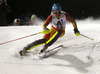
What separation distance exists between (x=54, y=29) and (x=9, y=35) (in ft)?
7.75

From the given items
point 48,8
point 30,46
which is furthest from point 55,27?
point 48,8

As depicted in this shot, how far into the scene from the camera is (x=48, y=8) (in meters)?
12.7

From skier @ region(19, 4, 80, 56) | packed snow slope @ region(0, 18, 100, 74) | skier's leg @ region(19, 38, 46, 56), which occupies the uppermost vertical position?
skier @ region(19, 4, 80, 56)

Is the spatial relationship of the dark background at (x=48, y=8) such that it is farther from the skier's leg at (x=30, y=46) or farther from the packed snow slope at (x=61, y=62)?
the skier's leg at (x=30, y=46)

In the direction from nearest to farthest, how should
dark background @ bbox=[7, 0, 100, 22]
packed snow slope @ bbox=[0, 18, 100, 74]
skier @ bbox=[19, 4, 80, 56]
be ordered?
packed snow slope @ bbox=[0, 18, 100, 74]
skier @ bbox=[19, 4, 80, 56]
dark background @ bbox=[7, 0, 100, 22]

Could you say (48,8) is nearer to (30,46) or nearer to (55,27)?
(55,27)

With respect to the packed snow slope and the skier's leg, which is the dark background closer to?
the packed snow slope

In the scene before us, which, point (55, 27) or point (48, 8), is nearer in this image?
point (55, 27)

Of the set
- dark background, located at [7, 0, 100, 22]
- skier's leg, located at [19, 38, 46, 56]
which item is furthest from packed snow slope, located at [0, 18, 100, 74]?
dark background, located at [7, 0, 100, 22]

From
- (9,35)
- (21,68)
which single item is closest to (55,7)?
(21,68)

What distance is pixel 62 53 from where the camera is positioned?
407cm

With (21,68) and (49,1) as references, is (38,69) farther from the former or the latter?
(49,1)

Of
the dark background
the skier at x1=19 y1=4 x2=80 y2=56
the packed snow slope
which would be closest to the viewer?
the packed snow slope

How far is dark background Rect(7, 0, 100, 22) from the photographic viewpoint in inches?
463
